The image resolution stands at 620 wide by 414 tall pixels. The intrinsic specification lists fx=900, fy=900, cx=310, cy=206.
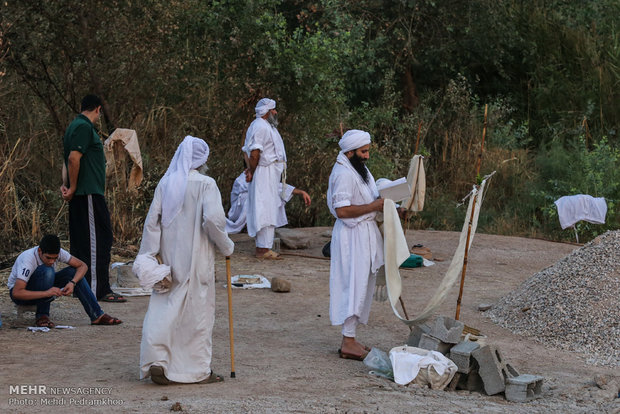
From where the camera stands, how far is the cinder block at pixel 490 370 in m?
6.15

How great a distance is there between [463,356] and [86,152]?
3.97m

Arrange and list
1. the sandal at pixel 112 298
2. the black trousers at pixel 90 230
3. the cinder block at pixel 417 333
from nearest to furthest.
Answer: the cinder block at pixel 417 333, the black trousers at pixel 90 230, the sandal at pixel 112 298

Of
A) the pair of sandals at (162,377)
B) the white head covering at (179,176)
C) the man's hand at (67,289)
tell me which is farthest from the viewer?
the man's hand at (67,289)

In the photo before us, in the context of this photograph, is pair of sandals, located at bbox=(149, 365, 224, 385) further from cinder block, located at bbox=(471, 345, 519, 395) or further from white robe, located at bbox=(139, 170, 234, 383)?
cinder block, located at bbox=(471, 345, 519, 395)

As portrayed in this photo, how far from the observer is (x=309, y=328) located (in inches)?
313

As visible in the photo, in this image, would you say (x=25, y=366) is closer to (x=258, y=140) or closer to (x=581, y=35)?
(x=258, y=140)

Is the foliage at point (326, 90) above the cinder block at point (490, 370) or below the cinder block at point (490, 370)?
above

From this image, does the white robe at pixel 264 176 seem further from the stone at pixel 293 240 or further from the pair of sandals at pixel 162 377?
the pair of sandals at pixel 162 377

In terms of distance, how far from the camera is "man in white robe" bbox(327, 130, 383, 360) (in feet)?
22.0

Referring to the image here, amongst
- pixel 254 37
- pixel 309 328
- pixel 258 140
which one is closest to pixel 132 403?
pixel 309 328

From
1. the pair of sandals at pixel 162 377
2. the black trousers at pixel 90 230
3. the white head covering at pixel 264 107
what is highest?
the white head covering at pixel 264 107

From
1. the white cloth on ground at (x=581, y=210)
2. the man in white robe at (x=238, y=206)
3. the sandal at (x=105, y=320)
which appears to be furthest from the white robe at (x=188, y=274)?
the white cloth on ground at (x=581, y=210)

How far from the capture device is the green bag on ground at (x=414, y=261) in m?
11.2

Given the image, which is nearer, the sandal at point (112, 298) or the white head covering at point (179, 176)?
the white head covering at point (179, 176)
